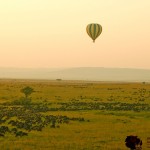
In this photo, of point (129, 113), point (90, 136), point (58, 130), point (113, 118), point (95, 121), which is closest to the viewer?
point (90, 136)

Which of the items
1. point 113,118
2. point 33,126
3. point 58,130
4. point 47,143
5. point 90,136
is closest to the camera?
point 47,143

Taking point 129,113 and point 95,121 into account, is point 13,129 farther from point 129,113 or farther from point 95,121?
point 129,113

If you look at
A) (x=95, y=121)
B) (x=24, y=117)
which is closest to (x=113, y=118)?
(x=95, y=121)

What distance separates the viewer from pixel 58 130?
37.9 metres

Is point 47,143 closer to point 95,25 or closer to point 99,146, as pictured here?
point 99,146

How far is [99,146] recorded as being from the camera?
97.9 feet

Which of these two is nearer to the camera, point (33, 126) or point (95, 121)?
point (33, 126)

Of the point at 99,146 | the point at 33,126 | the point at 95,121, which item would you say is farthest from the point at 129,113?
the point at 99,146

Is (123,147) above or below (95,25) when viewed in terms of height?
below

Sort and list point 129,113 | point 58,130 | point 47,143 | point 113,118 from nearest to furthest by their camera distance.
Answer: point 47,143
point 58,130
point 113,118
point 129,113

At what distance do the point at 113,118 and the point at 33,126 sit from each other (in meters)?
11.7

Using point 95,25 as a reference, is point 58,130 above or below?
below

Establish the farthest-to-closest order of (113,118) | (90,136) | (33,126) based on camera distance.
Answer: (113,118) < (33,126) < (90,136)

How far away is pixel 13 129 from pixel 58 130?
13.8 feet
